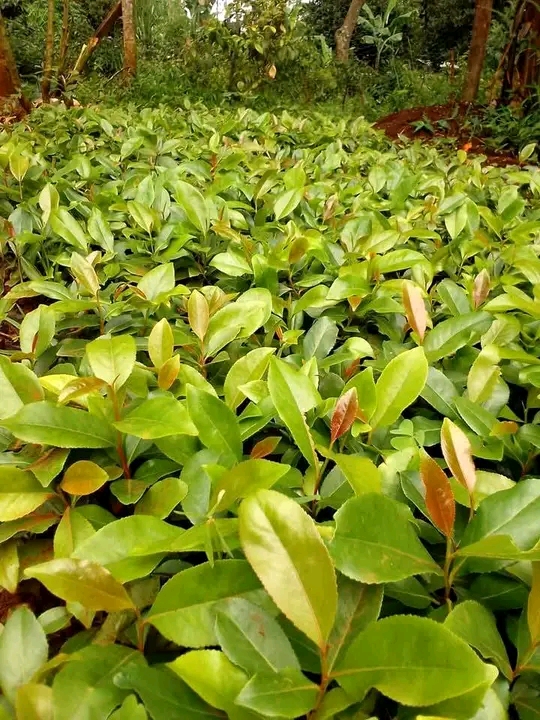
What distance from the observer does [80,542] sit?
0.62m

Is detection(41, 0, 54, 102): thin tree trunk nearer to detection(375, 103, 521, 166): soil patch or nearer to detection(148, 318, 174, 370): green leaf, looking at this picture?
detection(375, 103, 521, 166): soil patch

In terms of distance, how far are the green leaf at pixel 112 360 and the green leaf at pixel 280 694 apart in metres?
0.41

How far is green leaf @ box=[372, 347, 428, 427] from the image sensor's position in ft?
2.43

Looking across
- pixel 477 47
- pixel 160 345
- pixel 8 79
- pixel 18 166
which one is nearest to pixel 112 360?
pixel 160 345

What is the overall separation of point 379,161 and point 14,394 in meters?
1.93

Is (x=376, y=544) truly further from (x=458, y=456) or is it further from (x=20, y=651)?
(x=20, y=651)

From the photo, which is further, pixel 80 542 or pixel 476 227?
pixel 476 227

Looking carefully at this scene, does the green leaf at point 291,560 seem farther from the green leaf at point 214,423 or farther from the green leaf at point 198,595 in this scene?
the green leaf at point 214,423

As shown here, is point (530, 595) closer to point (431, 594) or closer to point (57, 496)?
point (431, 594)

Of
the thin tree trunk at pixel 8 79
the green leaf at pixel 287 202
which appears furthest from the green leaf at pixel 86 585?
the thin tree trunk at pixel 8 79

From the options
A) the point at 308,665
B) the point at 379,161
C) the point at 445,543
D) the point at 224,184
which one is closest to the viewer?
the point at 308,665

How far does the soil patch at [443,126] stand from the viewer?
4035mm

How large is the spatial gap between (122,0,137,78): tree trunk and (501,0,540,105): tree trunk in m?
4.58

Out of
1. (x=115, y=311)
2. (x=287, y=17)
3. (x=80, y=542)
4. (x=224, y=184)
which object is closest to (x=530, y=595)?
(x=80, y=542)
